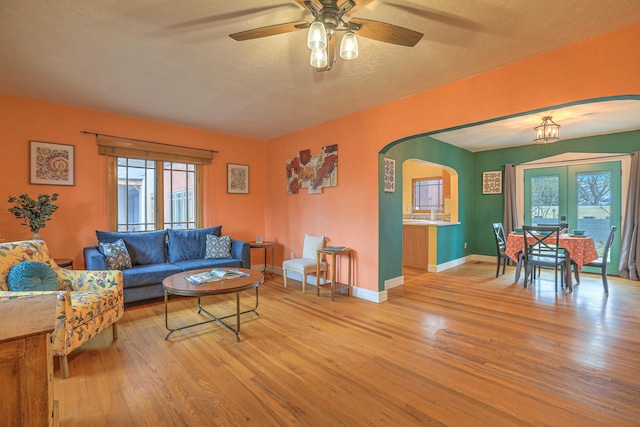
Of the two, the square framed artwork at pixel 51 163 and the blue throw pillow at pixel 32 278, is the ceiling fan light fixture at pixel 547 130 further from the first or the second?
the square framed artwork at pixel 51 163

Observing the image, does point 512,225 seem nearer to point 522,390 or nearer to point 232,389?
point 522,390

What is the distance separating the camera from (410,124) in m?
3.39

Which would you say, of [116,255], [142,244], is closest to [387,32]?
[116,255]

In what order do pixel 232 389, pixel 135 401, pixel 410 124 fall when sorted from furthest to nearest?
1. pixel 410 124
2. pixel 232 389
3. pixel 135 401

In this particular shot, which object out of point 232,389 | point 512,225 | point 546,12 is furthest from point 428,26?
point 512,225

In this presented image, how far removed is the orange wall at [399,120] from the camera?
219 cm

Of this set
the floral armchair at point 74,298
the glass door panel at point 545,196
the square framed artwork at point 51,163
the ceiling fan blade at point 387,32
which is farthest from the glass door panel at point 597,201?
the square framed artwork at point 51,163

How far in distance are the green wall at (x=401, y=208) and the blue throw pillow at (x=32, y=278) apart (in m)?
3.32

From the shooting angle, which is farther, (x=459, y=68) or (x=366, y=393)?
(x=459, y=68)

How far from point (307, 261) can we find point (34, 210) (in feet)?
10.6

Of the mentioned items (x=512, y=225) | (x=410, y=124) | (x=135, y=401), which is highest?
(x=410, y=124)

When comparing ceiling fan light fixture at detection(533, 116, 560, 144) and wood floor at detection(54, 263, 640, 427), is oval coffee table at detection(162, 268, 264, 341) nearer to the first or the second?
wood floor at detection(54, 263, 640, 427)

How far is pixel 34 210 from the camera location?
128 inches

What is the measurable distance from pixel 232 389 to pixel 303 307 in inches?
64.6
